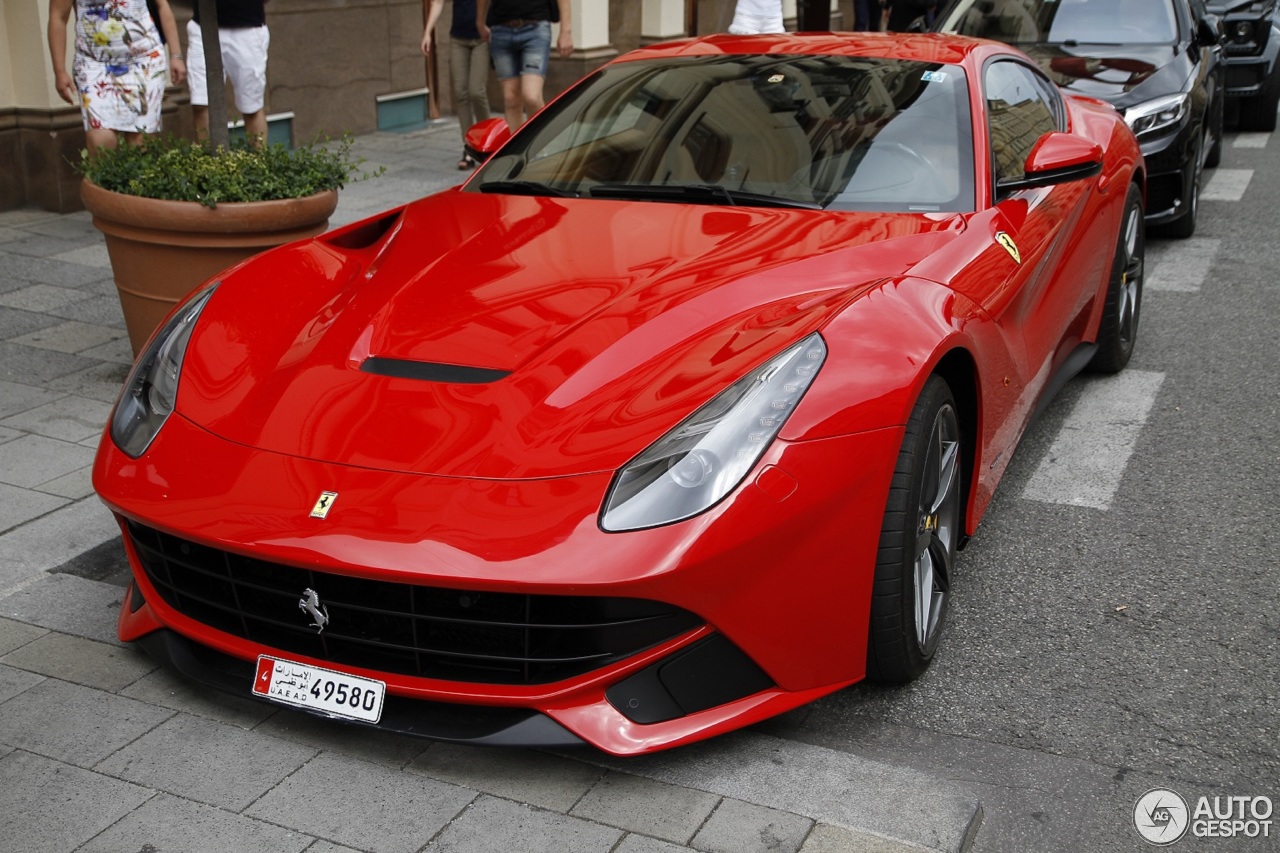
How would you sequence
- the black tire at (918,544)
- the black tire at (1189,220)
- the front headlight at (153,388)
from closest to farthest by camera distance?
the black tire at (918,544) → the front headlight at (153,388) → the black tire at (1189,220)

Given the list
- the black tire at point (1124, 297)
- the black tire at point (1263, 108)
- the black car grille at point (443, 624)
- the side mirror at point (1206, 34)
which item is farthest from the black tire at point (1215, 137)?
the black car grille at point (443, 624)

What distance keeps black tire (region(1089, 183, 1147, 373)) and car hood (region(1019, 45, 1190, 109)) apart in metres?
2.24

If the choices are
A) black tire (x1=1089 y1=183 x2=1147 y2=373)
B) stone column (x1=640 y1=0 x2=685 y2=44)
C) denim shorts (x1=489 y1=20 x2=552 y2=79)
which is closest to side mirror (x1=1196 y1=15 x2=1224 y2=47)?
Result: black tire (x1=1089 y1=183 x2=1147 y2=373)

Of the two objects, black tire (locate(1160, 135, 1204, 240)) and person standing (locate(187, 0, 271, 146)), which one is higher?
person standing (locate(187, 0, 271, 146))

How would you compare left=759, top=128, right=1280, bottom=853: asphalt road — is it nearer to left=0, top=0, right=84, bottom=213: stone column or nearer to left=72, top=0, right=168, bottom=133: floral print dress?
left=72, top=0, right=168, bottom=133: floral print dress

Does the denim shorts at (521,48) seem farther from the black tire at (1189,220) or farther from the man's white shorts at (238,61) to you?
the black tire at (1189,220)

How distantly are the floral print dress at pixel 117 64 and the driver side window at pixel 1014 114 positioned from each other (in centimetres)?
453

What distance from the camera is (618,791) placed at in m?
2.93

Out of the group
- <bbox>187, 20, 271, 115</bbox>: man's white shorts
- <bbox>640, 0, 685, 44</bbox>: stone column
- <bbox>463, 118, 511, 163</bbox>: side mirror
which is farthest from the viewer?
<bbox>640, 0, 685, 44</bbox>: stone column

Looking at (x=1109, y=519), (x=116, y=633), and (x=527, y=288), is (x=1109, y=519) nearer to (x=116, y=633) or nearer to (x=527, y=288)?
(x=527, y=288)

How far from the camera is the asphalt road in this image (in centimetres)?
308

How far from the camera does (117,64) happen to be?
7.29 meters

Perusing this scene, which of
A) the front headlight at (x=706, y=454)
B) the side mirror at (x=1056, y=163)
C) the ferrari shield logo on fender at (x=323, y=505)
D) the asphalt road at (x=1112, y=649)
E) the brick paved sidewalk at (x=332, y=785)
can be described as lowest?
the asphalt road at (x=1112, y=649)

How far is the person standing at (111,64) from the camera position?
716 cm
